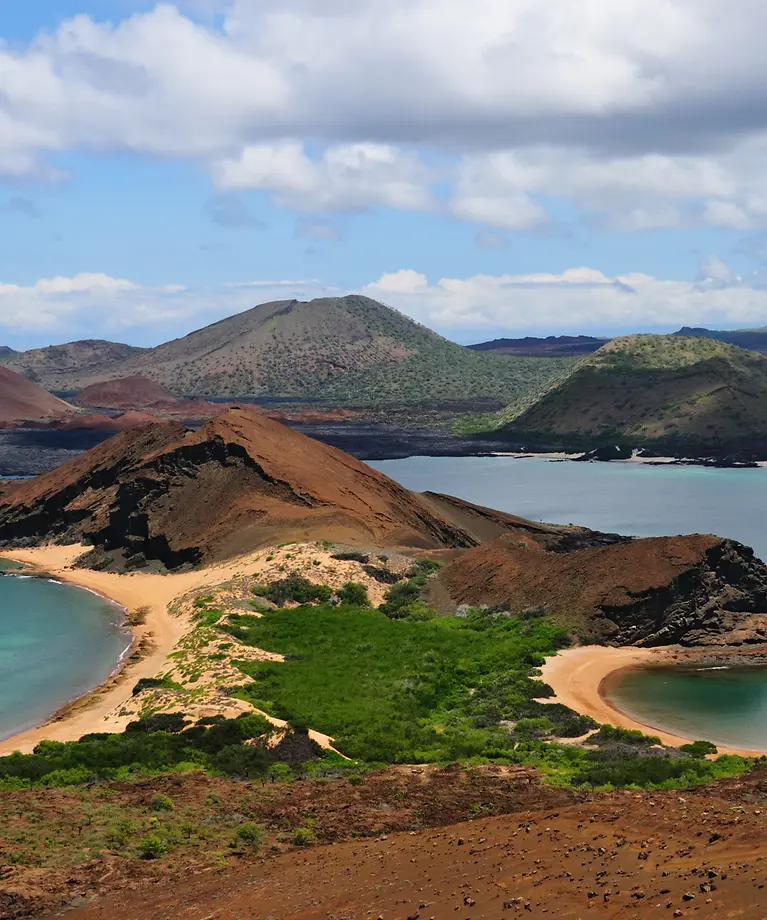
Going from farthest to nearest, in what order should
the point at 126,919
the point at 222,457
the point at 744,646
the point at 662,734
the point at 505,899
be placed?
the point at 222,457 → the point at 744,646 → the point at 662,734 → the point at 126,919 → the point at 505,899

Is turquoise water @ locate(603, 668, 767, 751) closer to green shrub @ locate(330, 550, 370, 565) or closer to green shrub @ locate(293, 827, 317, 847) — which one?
green shrub @ locate(293, 827, 317, 847)

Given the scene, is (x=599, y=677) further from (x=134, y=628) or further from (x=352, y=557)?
(x=134, y=628)

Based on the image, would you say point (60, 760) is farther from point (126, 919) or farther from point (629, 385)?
point (629, 385)

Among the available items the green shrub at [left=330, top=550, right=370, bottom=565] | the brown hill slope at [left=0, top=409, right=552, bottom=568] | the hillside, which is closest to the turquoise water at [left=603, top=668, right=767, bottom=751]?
the green shrub at [left=330, top=550, right=370, bottom=565]

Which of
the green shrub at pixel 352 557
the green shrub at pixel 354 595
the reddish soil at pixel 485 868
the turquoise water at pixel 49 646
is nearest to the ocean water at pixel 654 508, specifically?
the reddish soil at pixel 485 868

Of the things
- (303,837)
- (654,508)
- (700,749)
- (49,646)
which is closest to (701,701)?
(700,749)

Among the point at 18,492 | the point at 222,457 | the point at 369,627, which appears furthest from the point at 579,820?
the point at 18,492
